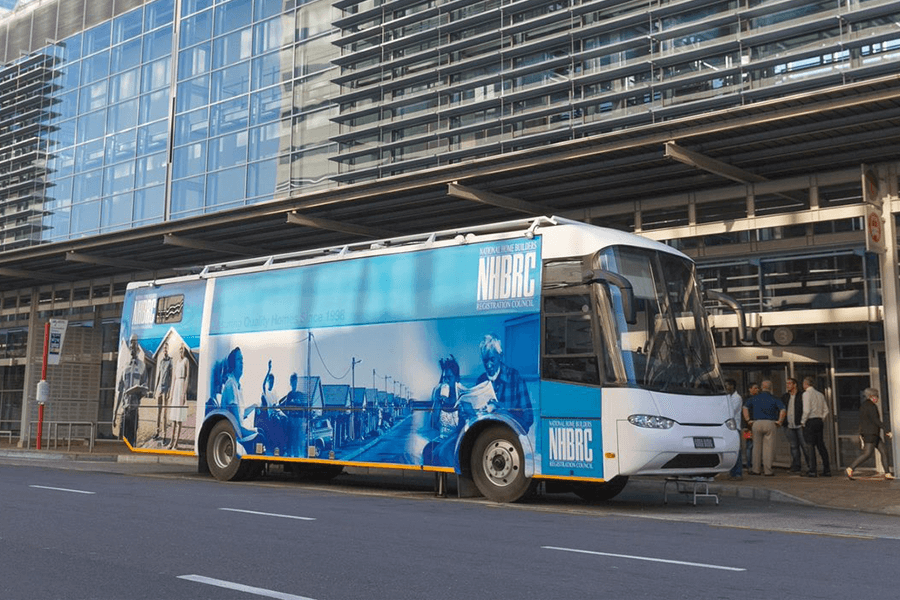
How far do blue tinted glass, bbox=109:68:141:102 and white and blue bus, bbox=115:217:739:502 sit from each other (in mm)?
15463

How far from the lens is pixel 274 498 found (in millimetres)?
13977

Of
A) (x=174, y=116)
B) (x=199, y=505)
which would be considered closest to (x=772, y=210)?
(x=199, y=505)

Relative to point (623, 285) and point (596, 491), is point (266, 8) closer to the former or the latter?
point (596, 491)

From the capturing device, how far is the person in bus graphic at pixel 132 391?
63.1 ft

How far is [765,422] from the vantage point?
18016mm

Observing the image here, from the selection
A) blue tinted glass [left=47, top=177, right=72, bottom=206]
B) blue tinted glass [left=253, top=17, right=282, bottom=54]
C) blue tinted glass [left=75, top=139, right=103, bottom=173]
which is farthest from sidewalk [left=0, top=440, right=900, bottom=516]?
blue tinted glass [left=47, top=177, right=72, bottom=206]

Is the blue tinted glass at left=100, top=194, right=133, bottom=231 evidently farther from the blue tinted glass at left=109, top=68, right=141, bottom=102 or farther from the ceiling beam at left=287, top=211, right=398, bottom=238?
the ceiling beam at left=287, top=211, right=398, bottom=238

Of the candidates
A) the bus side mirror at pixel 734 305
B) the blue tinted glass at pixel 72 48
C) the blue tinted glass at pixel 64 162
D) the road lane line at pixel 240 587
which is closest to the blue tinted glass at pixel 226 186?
the blue tinted glass at pixel 64 162

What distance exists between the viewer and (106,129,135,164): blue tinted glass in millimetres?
31531

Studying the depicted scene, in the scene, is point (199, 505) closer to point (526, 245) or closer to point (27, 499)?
point (27, 499)

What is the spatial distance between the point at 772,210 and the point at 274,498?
9.51m

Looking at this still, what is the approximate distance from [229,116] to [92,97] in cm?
753

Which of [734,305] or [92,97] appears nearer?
[734,305]

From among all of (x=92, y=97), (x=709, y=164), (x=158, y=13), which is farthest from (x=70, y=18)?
(x=709, y=164)
